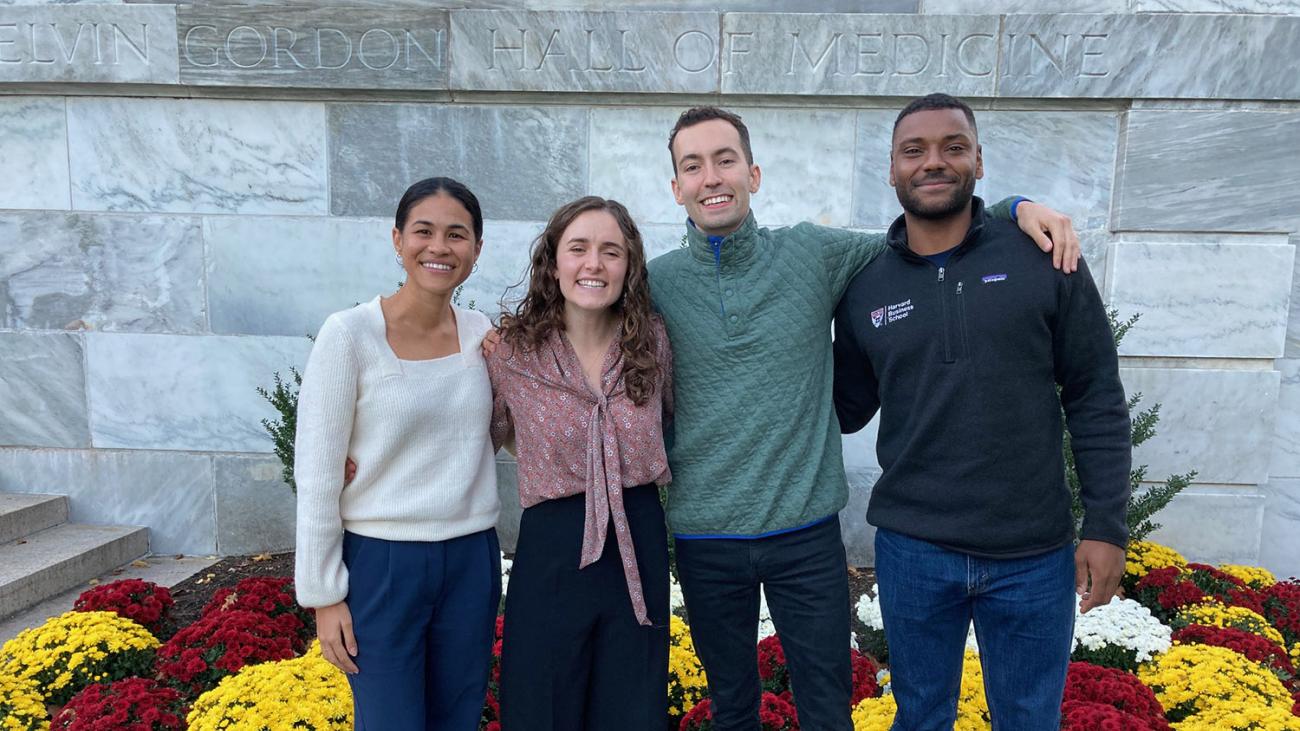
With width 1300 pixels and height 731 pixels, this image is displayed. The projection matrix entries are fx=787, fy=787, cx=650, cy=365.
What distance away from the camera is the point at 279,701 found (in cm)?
267

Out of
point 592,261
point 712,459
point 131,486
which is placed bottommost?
point 131,486

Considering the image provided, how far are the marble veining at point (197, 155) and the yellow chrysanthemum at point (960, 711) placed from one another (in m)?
4.26

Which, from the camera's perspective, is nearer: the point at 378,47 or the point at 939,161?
the point at 939,161

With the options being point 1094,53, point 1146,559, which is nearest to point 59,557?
point 1146,559

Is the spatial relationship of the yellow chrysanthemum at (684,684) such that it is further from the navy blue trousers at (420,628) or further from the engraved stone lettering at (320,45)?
the engraved stone lettering at (320,45)

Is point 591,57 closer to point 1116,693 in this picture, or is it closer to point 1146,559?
point 1116,693

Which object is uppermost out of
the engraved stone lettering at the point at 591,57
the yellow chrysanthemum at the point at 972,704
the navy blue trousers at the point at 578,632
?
the engraved stone lettering at the point at 591,57

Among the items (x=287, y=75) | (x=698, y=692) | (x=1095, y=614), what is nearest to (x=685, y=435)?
(x=698, y=692)

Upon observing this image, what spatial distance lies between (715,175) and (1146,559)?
12.3 ft

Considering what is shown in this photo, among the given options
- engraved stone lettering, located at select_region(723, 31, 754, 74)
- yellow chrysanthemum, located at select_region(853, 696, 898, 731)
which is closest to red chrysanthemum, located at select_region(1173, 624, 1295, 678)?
yellow chrysanthemum, located at select_region(853, 696, 898, 731)

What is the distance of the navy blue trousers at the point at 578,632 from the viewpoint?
2105 mm

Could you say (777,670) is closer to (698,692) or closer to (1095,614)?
(698,692)

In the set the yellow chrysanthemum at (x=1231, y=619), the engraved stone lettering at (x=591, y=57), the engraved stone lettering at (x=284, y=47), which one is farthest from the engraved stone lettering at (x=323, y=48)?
the yellow chrysanthemum at (x=1231, y=619)

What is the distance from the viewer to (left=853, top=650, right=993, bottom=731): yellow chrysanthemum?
2672 mm
